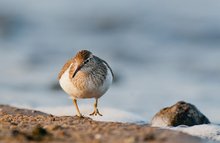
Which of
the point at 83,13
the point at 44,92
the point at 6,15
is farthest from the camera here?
the point at 83,13

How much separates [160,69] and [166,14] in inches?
292

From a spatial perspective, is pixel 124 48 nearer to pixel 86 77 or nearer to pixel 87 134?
pixel 86 77

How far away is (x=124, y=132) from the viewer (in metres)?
5.26

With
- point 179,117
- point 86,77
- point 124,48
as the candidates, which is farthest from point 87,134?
point 124,48

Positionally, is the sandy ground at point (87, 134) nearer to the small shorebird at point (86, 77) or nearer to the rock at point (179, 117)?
the small shorebird at point (86, 77)

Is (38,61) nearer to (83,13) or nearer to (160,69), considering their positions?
(160,69)

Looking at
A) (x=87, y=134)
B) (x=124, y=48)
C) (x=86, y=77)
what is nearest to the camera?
(x=87, y=134)

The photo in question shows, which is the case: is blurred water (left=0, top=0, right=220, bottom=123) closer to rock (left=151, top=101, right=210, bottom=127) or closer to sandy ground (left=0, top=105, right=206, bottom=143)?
rock (left=151, top=101, right=210, bottom=127)

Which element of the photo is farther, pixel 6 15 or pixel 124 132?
pixel 6 15

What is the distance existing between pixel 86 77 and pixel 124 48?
8663 mm

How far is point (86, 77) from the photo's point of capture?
7.00 meters

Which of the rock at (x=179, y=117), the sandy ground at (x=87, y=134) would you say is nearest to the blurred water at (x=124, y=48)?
the rock at (x=179, y=117)

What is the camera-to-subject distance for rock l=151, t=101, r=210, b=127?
23.1 ft

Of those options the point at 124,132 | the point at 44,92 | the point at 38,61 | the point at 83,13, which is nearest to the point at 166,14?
the point at 83,13
